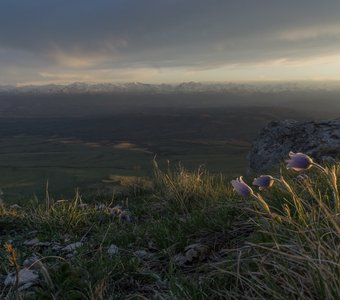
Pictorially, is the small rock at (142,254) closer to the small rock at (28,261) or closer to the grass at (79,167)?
the small rock at (28,261)

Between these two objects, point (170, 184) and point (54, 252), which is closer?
point (54, 252)

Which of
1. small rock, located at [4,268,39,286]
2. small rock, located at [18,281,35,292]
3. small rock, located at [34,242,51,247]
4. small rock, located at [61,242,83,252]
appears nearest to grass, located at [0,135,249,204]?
small rock, located at [34,242,51,247]

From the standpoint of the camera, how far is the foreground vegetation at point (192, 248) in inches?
115

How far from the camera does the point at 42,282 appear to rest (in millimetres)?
3703

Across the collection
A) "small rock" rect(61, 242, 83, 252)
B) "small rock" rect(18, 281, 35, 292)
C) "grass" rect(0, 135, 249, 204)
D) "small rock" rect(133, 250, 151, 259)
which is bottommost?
"grass" rect(0, 135, 249, 204)

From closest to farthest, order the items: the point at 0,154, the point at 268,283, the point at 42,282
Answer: the point at 268,283 < the point at 42,282 < the point at 0,154

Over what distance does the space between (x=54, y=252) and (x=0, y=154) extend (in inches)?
8099

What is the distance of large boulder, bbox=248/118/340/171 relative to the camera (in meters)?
11.4

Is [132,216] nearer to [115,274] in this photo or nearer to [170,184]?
[170,184]

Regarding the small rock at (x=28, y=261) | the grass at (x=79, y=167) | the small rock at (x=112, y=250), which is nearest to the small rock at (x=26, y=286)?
the small rock at (x=28, y=261)

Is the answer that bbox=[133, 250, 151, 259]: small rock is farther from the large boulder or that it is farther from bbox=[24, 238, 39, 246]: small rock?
the large boulder

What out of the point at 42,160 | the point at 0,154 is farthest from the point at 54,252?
the point at 0,154

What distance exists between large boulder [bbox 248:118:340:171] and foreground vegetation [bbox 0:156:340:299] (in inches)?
187

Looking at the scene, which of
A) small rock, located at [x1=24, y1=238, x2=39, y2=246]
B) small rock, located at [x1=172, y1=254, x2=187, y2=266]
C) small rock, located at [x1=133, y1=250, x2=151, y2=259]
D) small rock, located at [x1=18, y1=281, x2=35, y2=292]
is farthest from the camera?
small rock, located at [x1=24, y1=238, x2=39, y2=246]
